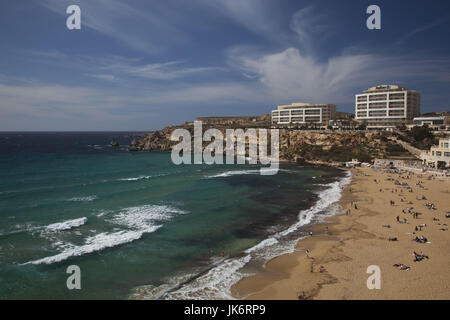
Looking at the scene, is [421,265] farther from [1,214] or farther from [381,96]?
[381,96]

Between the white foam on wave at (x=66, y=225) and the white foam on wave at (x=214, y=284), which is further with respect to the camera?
the white foam on wave at (x=66, y=225)

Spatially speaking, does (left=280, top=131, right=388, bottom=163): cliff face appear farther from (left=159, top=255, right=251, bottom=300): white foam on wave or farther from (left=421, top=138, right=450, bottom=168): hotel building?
(left=159, top=255, right=251, bottom=300): white foam on wave

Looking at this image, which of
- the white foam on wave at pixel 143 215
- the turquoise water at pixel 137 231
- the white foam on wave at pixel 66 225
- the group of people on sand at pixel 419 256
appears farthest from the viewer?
the white foam on wave at pixel 143 215

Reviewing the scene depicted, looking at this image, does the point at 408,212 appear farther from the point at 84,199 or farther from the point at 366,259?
the point at 84,199

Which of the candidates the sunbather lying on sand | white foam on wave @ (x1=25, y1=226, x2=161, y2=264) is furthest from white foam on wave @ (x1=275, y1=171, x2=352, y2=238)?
white foam on wave @ (x1=25, y1=226, x2=161, y2=264)

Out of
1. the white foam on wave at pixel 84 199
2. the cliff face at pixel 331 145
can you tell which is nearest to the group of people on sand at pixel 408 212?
the cliff face at pixel 331 145

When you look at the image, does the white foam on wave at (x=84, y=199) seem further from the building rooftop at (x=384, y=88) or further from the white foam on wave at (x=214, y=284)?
the building rooftop at (x=384, y=88)

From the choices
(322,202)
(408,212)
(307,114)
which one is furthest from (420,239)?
(307,114)
